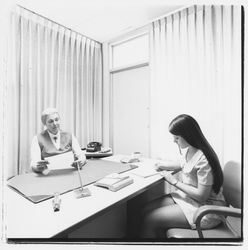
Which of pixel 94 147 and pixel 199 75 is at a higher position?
pixel 199 75

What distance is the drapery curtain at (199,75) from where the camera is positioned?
1.48 meters

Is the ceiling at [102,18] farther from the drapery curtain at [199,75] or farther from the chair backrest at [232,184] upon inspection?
the chair backrest at [232,184]

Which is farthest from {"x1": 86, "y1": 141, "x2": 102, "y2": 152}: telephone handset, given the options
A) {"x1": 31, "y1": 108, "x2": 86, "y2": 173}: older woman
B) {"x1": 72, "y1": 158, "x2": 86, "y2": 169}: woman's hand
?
{"x1": 72, "y1": 158, "x2": 86, "y2": 169}: woman's hand

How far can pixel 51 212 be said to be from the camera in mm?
791

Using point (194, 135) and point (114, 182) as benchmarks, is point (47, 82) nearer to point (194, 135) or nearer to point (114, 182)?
point (114, 182)

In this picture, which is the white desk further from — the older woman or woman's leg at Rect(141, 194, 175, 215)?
the older woman

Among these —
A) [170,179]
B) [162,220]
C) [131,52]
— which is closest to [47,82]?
[131,52]

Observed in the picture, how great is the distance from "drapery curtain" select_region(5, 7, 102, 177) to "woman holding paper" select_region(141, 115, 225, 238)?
112 centimetres

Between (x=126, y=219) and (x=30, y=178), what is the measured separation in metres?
0.92

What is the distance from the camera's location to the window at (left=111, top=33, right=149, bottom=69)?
2016 mm

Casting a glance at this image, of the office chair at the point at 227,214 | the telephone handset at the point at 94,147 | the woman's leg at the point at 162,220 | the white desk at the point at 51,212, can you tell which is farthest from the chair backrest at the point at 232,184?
the telephone handset at the point at 94,147

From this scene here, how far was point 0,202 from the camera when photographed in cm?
96

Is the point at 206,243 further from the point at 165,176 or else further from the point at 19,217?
the point at 19,217

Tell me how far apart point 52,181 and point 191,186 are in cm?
91
